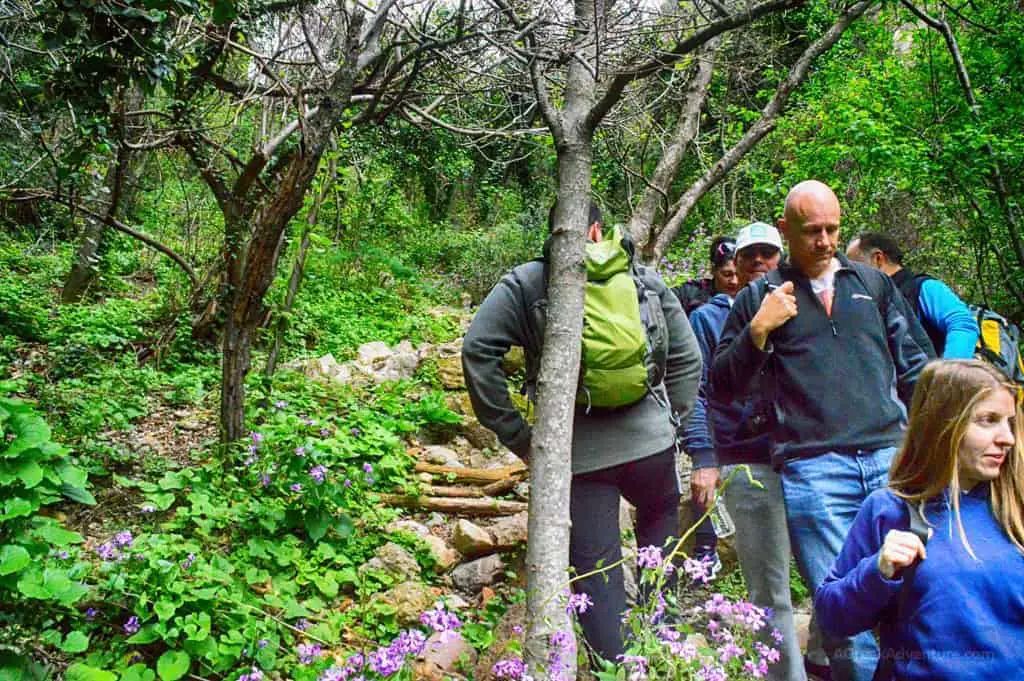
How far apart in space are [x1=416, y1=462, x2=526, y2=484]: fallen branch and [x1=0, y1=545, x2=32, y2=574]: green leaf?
287 centimetres

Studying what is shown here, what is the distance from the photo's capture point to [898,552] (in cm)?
174

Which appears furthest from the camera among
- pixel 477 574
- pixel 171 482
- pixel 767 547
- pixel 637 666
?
pixel 477 574

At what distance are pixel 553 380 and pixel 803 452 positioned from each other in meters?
0.89

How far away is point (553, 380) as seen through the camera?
246 cm

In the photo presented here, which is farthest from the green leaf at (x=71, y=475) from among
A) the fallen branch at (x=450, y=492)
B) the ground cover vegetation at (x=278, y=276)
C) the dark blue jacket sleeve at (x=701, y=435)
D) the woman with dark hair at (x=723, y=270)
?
the woman with dark hair at (x=723, y=270)

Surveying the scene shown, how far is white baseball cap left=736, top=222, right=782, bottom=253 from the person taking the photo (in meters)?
3.56

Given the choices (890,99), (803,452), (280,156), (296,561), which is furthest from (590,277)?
(890,99)

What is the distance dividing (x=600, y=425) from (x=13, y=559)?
203cm

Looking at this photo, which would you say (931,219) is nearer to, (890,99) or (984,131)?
(890,99)

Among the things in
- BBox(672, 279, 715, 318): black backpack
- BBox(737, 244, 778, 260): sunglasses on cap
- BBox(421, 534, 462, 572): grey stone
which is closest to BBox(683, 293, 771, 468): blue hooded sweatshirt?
BBox(737, 244, 778, 260): sunglasses on cap

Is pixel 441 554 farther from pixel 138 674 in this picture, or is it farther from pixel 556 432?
pixel 556 432

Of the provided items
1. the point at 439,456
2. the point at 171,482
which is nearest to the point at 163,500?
the point at 171,482

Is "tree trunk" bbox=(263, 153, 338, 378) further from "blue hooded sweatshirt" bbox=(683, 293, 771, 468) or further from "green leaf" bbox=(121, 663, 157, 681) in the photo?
"blue hooded sweatshirt" bbox=(683, 293, 771, 468)

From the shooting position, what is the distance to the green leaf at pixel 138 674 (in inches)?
107
